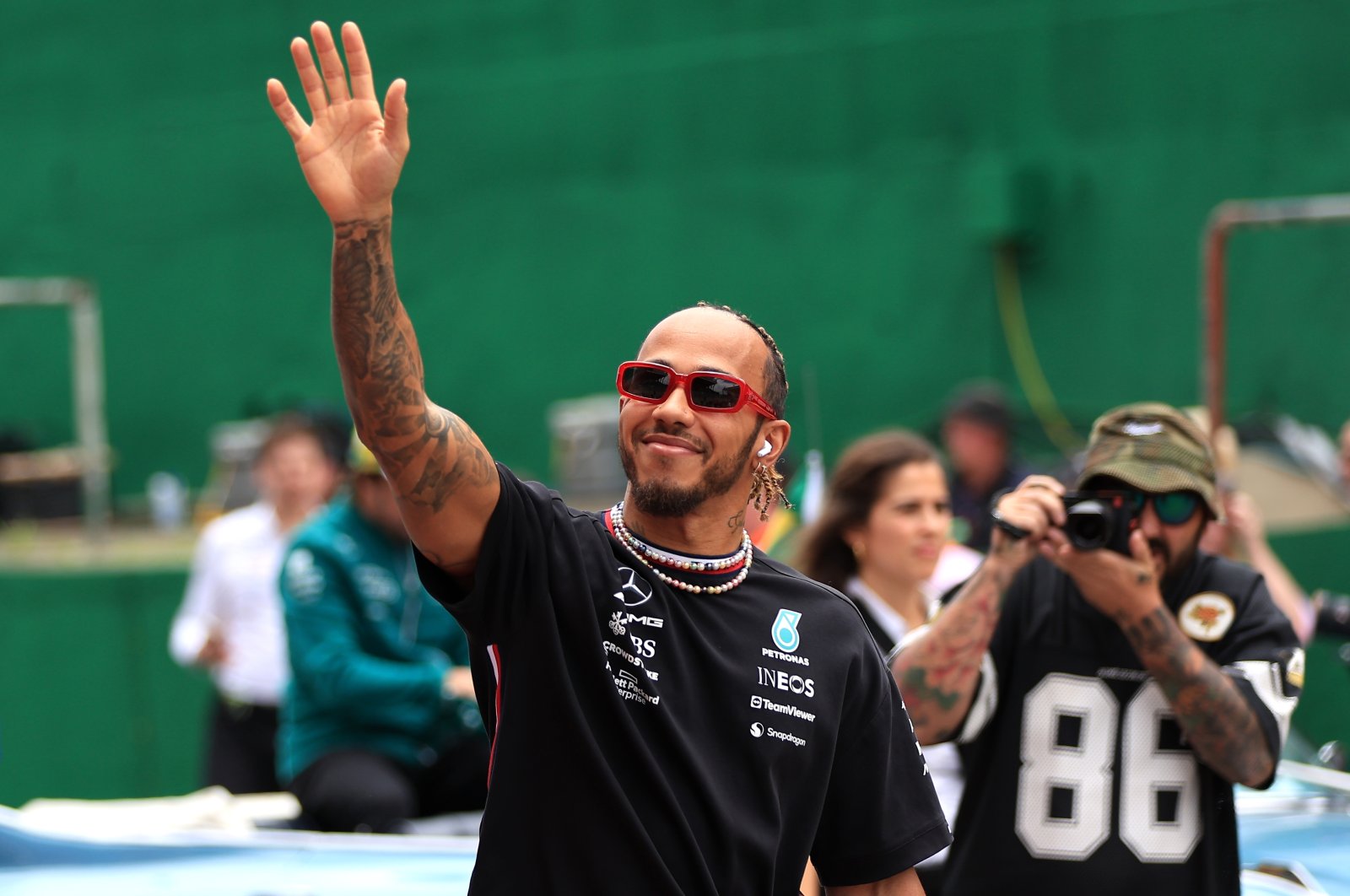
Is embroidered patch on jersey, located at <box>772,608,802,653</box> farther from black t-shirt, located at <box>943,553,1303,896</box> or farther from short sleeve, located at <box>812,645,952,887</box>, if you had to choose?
black t-shirt, located at <box>943,553,1303,896</box>

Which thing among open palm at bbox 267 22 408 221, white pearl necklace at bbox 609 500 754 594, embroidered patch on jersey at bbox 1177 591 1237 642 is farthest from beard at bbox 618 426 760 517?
embroidered patch on jersey at bbox 1177 591 1237 642

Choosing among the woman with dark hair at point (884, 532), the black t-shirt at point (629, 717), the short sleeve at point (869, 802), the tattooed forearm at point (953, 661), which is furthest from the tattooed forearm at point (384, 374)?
the woman with dark hair at point (884, 532)

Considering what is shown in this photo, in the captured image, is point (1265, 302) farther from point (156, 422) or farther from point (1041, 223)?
point (156, 422)

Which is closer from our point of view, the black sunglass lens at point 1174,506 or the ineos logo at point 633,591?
the ineos logo at point 633,591

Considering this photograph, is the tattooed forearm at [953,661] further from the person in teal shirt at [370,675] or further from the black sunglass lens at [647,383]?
the person in teal shirt at [370,675]

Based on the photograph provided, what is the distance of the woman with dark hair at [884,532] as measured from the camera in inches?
172

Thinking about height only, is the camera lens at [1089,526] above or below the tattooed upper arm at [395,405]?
below

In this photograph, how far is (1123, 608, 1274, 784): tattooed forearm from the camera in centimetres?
305

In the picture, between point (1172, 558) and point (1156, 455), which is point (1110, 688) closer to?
point (1172, 558)

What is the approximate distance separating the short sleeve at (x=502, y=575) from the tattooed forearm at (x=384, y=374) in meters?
0.09

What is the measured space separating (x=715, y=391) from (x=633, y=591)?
12.4 inches

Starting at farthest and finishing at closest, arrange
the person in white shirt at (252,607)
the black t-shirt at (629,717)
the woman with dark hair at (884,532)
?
1. the person in white shirt at (252,607)
2. the woman with dark hair at (884,532)
3. the black t-shirt at (629,717)

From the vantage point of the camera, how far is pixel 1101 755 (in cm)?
319

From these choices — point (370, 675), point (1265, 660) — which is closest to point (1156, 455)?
point (1265, 660)
